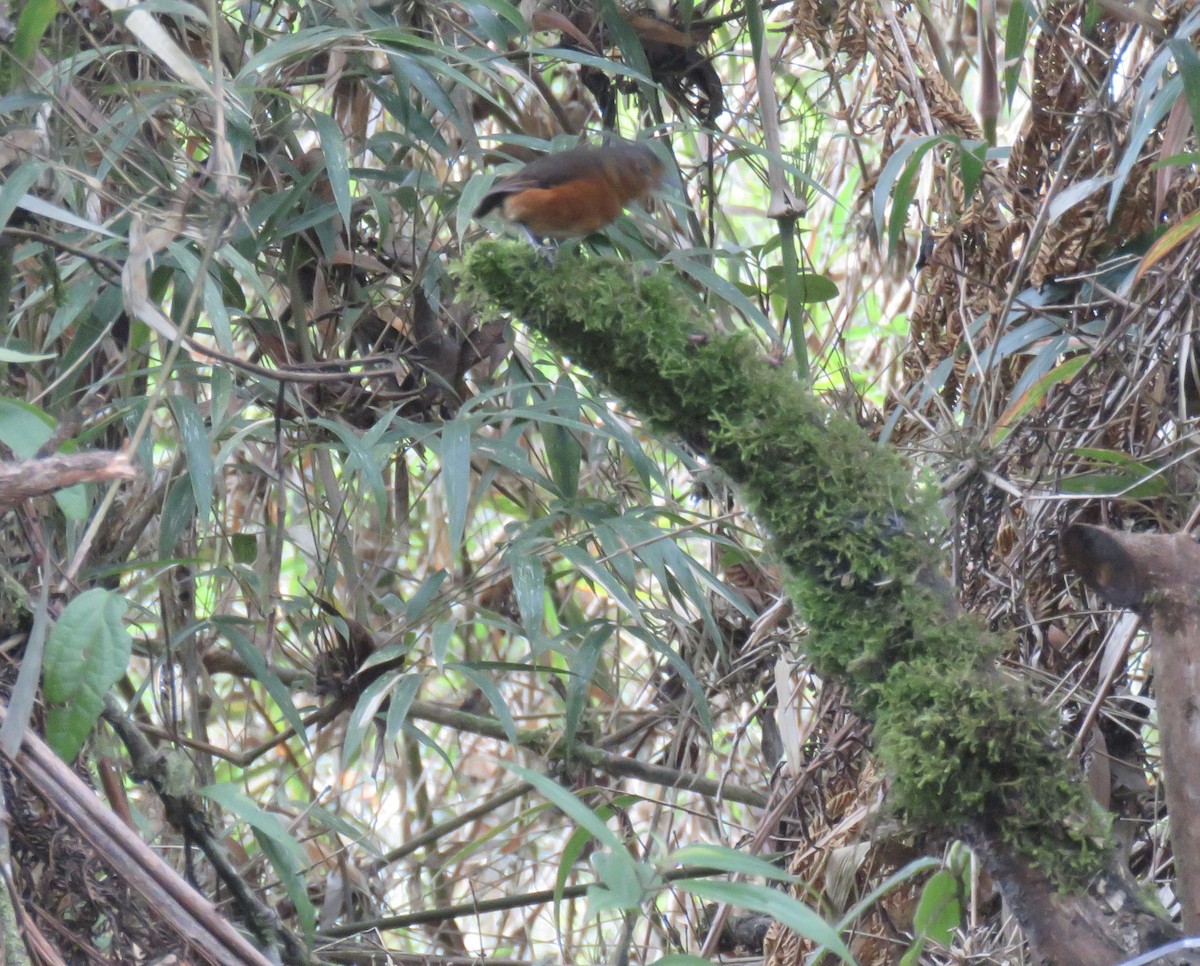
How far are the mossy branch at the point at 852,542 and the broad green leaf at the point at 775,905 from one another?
0.73 ft

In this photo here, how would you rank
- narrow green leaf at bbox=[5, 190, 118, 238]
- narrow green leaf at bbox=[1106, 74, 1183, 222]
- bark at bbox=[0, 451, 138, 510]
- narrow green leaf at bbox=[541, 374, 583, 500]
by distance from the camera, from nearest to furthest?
bark at bbox=[0, 451, 138, 510] → narrow green leaf at bbox=[5, 190, 118, 238] → narrow green leaf at bbox=[1106, 74, 1183, 222] → narrow green leaf at bbox=[541, 374, 583, 500]

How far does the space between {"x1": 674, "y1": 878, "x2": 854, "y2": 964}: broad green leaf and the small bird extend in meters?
1.21

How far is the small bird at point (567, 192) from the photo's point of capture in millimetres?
1840

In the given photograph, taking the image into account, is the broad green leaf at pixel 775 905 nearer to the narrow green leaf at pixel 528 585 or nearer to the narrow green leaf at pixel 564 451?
the narrow green leaf at pixel 528 585

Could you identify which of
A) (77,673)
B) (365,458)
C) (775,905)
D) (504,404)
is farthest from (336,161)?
(775,905)

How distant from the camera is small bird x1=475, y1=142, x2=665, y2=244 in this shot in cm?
184

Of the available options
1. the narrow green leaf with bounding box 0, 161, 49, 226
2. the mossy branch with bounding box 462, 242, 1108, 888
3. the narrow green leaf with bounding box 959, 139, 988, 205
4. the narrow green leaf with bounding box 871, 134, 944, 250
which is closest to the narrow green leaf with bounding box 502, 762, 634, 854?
the mossy branch with bounding box 462, 242, 1108, 888

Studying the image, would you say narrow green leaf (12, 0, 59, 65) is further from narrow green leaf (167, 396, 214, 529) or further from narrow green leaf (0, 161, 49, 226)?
narrow green leaf (167, 396, 214, 529)

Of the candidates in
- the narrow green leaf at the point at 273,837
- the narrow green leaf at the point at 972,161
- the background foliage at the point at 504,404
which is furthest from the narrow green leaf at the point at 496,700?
the narrow green leaf at the point at 972,161

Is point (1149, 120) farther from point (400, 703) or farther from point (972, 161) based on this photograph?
point (400, 703)

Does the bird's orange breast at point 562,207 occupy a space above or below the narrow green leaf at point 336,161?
below

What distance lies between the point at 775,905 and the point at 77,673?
0.67 metres

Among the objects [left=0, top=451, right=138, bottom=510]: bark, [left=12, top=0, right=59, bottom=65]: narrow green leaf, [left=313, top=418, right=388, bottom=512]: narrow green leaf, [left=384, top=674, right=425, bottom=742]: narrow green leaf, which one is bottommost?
[left=384, top=674, right=425, bottom=742]: narrow green leaf

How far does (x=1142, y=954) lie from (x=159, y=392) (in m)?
0.98
